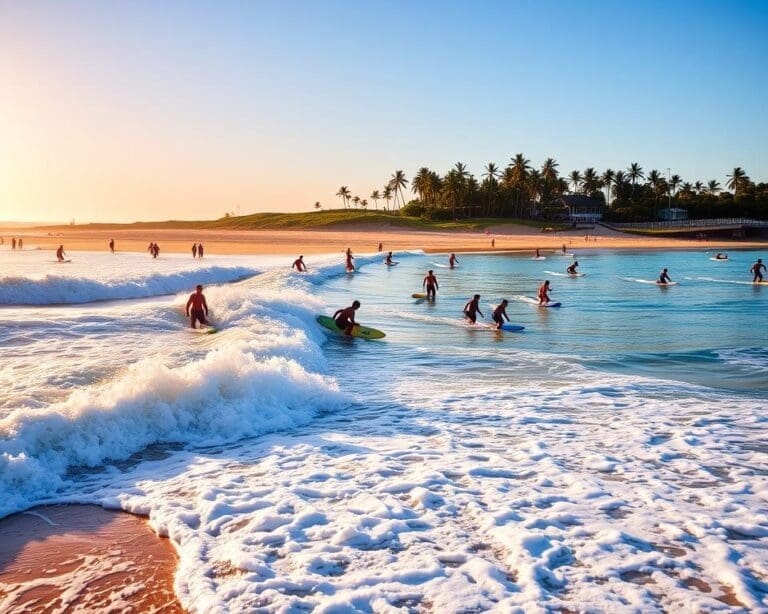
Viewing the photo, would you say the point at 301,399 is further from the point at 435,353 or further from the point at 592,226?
the point at 592,226

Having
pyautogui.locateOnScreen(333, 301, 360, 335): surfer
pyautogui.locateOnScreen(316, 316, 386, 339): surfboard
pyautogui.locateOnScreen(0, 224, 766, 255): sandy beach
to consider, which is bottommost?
pyautogui.locateOnScreen(316, 316, 386, 339): surfboard

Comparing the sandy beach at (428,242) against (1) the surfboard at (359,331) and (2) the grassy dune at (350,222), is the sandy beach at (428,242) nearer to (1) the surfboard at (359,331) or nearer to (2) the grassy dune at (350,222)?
(2) the grassy dune at (350,222)

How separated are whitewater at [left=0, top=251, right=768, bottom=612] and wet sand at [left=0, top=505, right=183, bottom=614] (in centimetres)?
17

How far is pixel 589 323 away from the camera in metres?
22.2

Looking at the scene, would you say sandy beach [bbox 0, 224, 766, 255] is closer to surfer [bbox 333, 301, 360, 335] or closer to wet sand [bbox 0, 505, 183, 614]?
surfer [bbox 333, 301, 360, 335]

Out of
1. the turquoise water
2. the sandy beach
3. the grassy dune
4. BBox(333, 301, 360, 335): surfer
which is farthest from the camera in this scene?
the grassy dune

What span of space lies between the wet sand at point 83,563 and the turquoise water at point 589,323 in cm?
873

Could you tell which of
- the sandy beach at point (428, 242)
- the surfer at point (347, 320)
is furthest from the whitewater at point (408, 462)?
the sandy beach at point (428, 242)

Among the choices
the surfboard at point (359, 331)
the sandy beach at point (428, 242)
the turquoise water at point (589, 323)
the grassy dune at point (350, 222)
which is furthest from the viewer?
the grassy dune at point (350, 222)

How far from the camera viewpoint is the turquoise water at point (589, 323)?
14898 millimetres

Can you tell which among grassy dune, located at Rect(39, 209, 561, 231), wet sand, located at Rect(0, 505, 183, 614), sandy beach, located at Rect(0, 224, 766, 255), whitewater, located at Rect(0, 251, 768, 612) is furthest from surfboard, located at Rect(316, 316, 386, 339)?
grassy dune, located at Rect(39, 209, 561, 231)

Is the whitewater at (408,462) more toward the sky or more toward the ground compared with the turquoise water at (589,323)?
more toward the sky

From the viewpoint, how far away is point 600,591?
4969mm

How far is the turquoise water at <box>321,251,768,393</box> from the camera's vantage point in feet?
48.9
